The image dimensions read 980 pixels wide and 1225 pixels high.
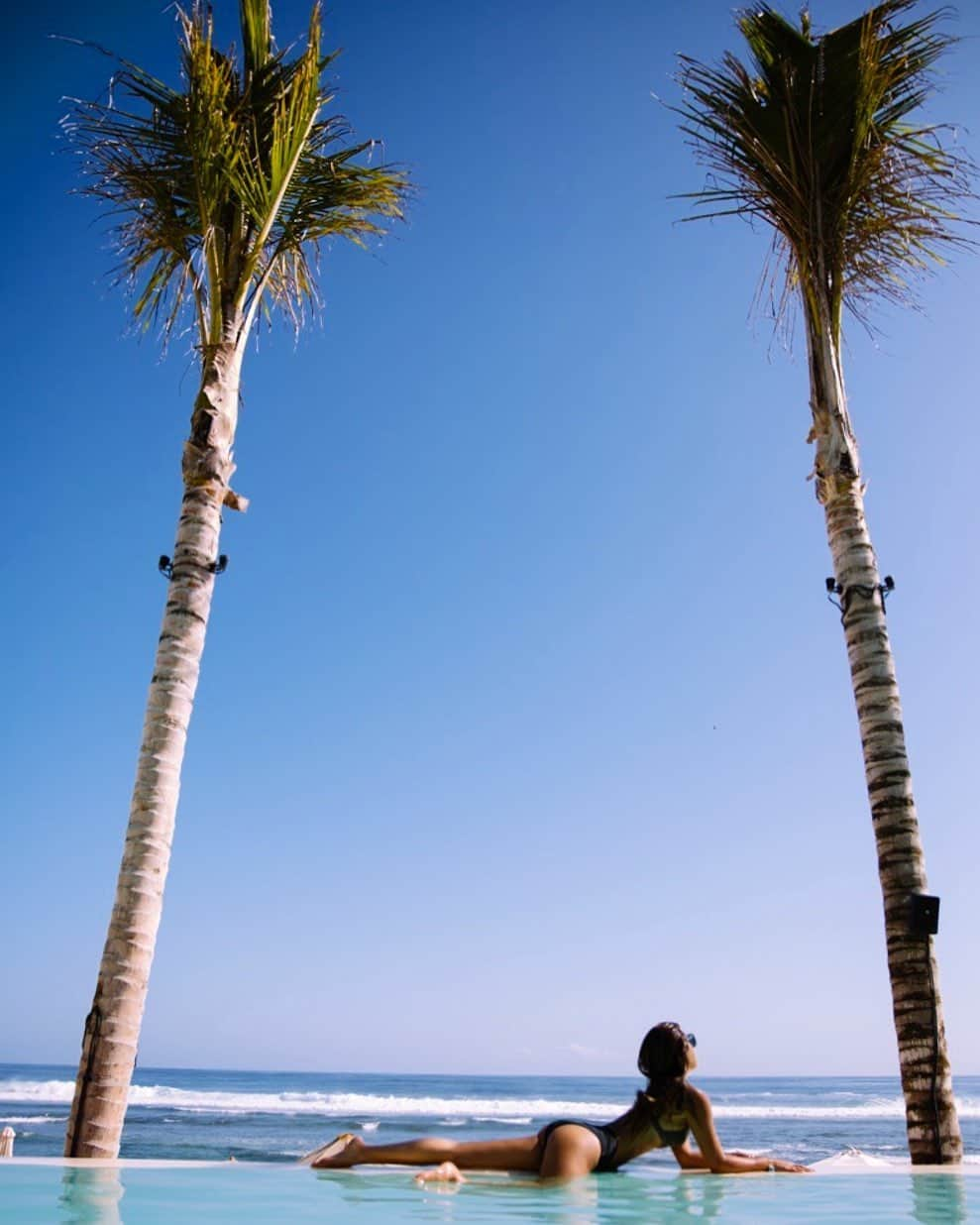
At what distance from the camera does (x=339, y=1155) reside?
5.87m

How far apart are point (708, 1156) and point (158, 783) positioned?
4.25 meters

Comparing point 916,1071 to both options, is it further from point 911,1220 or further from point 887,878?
point 911,1220

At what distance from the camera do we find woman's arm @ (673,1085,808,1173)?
18.4 feet

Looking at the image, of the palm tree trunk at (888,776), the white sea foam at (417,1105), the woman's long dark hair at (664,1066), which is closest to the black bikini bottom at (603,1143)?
the woman's long dark hair at (664,1066)

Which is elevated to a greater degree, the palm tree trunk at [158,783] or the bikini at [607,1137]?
the palm tree trunk at [158,783]

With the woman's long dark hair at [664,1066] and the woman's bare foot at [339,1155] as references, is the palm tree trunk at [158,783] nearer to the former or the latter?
the woman's bare foot at [339,1155]

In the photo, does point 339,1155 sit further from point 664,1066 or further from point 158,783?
point 158,783

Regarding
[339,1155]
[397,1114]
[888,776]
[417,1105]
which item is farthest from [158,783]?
[417,1105]

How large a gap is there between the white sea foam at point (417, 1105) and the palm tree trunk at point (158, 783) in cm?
3199

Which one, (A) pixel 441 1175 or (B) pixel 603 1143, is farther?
(B) pixel 603 1143

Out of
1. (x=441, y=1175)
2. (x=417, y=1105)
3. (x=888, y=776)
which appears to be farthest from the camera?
(x=417, y=1105)

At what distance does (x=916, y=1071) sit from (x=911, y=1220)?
97.4 inches

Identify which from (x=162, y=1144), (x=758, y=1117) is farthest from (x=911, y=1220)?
(x=758, y=1117)

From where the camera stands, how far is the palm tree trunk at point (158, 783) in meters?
6.39
